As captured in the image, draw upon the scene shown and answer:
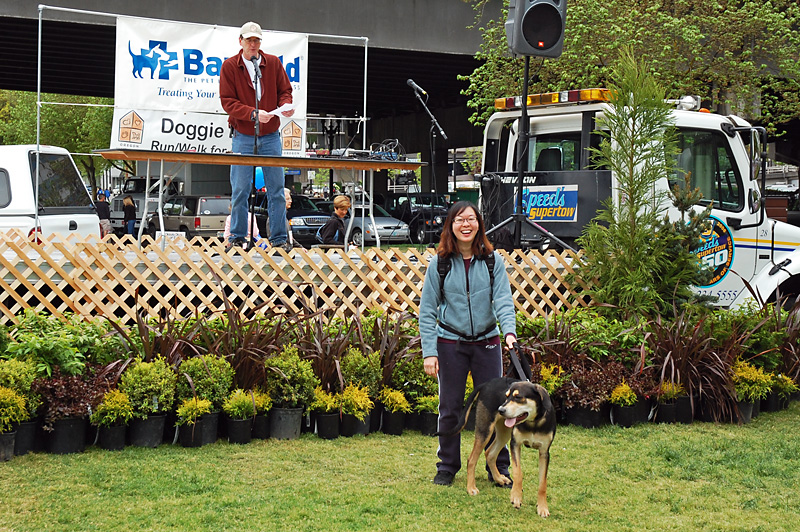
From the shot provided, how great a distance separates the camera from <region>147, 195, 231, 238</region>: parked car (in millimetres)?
25672

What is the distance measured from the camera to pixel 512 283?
8219mm

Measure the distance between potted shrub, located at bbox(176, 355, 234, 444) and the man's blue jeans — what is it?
10.5ft

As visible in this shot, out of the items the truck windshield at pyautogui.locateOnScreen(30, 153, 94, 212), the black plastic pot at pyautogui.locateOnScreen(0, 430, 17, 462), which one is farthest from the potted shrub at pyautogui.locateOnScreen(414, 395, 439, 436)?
the truck windshield at pyautogui.locateOnScreen(30, 153, 94, 212)

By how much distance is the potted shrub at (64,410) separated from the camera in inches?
212

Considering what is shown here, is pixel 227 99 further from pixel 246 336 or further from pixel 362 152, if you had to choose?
pixel 246 336

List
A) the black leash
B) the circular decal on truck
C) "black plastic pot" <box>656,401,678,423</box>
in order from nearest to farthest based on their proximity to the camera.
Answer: the black leash < "black plastic pot" <box>656,401,678,423</box> < the circular decal on truck

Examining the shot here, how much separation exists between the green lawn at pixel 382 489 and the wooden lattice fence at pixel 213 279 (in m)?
1.77

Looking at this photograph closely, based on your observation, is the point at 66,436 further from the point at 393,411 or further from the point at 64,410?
the point at 393,411

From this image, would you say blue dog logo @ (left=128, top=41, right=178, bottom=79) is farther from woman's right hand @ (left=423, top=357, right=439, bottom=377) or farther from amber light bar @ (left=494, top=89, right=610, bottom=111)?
woman's right hand @ (left=423, top=357, right=439, bottom=377)

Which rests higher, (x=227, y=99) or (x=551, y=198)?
(x=227, y=99)

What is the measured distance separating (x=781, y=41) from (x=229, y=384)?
52.2 ft

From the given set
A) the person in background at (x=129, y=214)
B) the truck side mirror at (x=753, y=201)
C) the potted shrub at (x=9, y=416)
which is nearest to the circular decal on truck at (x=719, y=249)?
the truck side mirror at (x=753, y=201)

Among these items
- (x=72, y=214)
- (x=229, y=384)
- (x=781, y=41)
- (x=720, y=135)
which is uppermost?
(x=781, y=41)

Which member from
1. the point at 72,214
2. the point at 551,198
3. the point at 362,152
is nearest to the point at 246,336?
the point at 362,152
